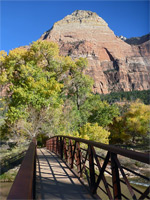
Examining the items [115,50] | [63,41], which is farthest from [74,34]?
[115,50]

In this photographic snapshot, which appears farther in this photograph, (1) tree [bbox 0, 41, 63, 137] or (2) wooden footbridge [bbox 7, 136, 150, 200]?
(1) tree [bbox 0, 41, 63, 137]

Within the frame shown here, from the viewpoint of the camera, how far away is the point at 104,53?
13012cm

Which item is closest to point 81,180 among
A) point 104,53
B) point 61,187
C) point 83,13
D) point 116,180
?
point 61,187

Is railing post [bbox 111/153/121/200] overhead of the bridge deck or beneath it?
overhead

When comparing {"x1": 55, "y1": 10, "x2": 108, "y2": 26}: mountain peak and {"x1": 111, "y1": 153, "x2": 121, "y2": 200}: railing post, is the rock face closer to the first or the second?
{"x1": 55, "y1": 10, "x2": 108, "y2": 26}: mountain peak

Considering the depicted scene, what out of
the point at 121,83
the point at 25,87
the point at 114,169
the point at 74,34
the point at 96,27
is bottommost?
the point at 114,169

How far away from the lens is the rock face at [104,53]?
114750 millimetres

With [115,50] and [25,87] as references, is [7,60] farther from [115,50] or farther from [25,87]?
[115,50]

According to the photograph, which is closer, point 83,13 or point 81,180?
point 81,180

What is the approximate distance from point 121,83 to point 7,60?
103084mm

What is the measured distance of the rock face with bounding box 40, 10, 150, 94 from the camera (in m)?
115

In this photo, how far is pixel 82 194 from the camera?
11.8ft

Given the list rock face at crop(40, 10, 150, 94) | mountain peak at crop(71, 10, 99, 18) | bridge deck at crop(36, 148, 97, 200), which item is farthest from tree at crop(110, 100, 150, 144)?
mountain peak at crop(71, 10, 99, 18)

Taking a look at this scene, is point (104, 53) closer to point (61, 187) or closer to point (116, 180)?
point (61, 187)
